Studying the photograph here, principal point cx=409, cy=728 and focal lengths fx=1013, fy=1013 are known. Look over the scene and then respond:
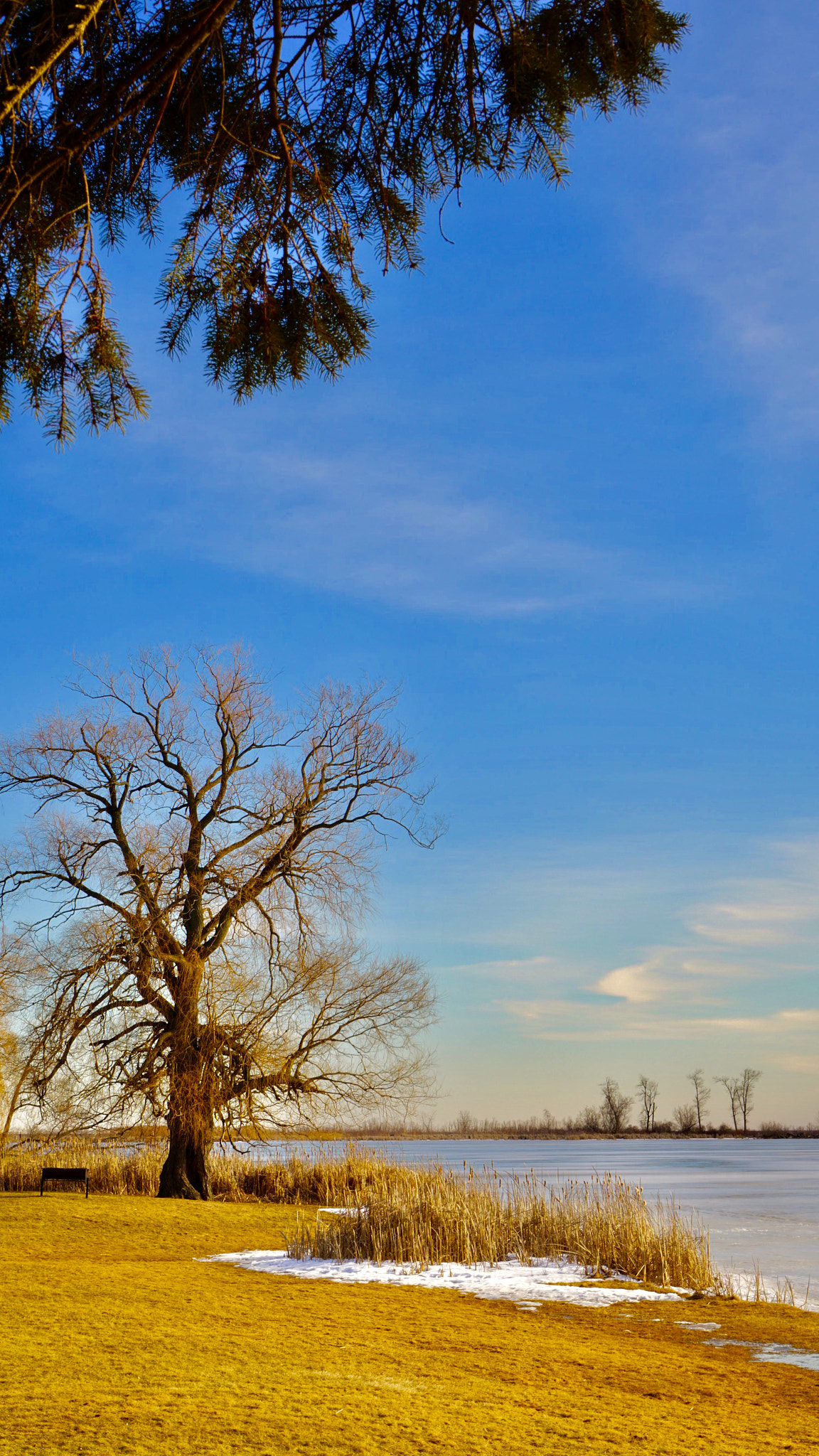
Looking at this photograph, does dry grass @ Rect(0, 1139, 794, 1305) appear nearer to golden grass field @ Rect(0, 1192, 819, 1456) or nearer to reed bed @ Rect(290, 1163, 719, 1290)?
reed bed @ Rect(290, 1163, 719, 1290)

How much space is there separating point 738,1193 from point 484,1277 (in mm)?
21544

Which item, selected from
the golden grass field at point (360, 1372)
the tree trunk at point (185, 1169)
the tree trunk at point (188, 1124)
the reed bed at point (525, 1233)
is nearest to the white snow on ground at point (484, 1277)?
the reed bed at point (525, 1233)

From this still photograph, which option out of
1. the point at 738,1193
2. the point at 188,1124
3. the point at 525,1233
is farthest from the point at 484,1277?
the point at 738,1193

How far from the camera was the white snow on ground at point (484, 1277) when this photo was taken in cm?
907

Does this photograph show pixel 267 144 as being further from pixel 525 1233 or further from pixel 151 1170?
pixel 151 1170

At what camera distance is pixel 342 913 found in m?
20.0

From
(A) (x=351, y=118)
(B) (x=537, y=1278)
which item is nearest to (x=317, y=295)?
(A) (x=351, y=118)

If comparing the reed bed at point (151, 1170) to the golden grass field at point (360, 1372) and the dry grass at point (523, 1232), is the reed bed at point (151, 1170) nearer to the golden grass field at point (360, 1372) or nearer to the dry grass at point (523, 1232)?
the dry grass at point (523, 1232)

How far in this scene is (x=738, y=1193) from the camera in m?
28.3

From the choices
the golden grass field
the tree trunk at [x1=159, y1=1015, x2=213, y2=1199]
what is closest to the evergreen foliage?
the golden grass field

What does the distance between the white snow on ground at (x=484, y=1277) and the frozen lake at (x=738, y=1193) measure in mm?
1498

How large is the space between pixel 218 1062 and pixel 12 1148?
4.65 metres

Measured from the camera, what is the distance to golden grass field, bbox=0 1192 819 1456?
4.50m

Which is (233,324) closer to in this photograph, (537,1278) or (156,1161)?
(537,1278)
